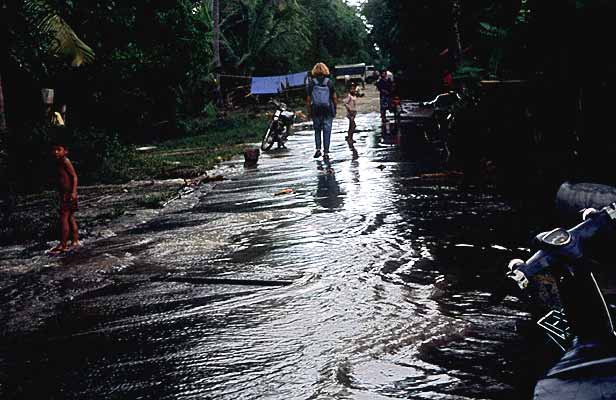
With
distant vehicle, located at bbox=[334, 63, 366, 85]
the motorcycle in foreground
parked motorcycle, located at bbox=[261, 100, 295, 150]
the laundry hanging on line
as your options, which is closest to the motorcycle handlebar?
the motorcycle in foreground

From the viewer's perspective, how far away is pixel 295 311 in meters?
6.11

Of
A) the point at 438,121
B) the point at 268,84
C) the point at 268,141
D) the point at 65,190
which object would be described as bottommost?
the point at 268,141

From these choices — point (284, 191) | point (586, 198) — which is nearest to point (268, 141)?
point (284, 191)

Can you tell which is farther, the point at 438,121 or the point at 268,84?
the point at 268,84

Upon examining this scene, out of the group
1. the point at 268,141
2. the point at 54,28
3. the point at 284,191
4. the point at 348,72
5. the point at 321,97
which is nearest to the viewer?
the point at 284,191

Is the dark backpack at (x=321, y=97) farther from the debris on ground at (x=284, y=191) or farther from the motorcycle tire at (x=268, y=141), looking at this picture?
the motorcycle tire at (x=268, y=141)

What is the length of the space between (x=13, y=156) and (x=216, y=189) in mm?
4784

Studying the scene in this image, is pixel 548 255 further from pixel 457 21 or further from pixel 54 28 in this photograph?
pixel 457 21

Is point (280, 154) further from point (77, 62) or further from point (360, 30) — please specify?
point (360, 30)

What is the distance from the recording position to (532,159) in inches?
420

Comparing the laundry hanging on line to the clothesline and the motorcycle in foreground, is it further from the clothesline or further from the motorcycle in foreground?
the motorcycle in foreground

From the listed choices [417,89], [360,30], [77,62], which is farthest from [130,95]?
[360,30]

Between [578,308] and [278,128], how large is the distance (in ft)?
65.0

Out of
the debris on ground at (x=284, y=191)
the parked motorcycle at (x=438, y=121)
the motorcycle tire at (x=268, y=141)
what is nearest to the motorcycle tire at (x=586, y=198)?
the debris on ground at (x=284, y=191)
